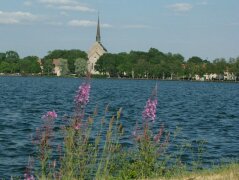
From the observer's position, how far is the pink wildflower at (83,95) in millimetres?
8500

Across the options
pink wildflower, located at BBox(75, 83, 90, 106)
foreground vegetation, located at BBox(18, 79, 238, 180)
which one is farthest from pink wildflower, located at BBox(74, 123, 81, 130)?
pink wildflower, located at BBox(75, 83, 90, 106)

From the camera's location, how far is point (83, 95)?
8.56 m

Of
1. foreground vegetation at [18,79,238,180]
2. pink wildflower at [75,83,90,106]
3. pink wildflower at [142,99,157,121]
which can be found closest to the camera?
foreground vegetation at [18,79,238,180]

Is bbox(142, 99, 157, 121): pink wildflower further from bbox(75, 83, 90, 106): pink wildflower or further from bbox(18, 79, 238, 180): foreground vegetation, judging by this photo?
bbox(75, 83, 90, 106): pink wildflower

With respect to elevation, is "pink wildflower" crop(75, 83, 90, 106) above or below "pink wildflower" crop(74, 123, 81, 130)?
above

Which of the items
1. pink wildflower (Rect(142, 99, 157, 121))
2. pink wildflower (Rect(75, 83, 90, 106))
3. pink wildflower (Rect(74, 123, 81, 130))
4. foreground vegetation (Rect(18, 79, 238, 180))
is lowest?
foreground vegetation (Rect(18, 79, 238, 180))

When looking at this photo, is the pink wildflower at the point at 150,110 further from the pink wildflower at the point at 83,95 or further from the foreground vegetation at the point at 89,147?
the pink wildflower at the point at 83,95

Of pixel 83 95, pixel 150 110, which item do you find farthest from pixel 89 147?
pixel 83 95

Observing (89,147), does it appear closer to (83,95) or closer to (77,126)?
(77,126)

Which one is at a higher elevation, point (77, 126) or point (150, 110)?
point (150, 110)

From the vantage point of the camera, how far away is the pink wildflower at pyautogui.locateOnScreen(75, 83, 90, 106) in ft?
27.9

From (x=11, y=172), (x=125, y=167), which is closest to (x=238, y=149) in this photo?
(x=11, y=172)

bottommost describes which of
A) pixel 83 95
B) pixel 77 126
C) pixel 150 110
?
pixel 77 126

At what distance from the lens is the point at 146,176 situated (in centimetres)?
1117
